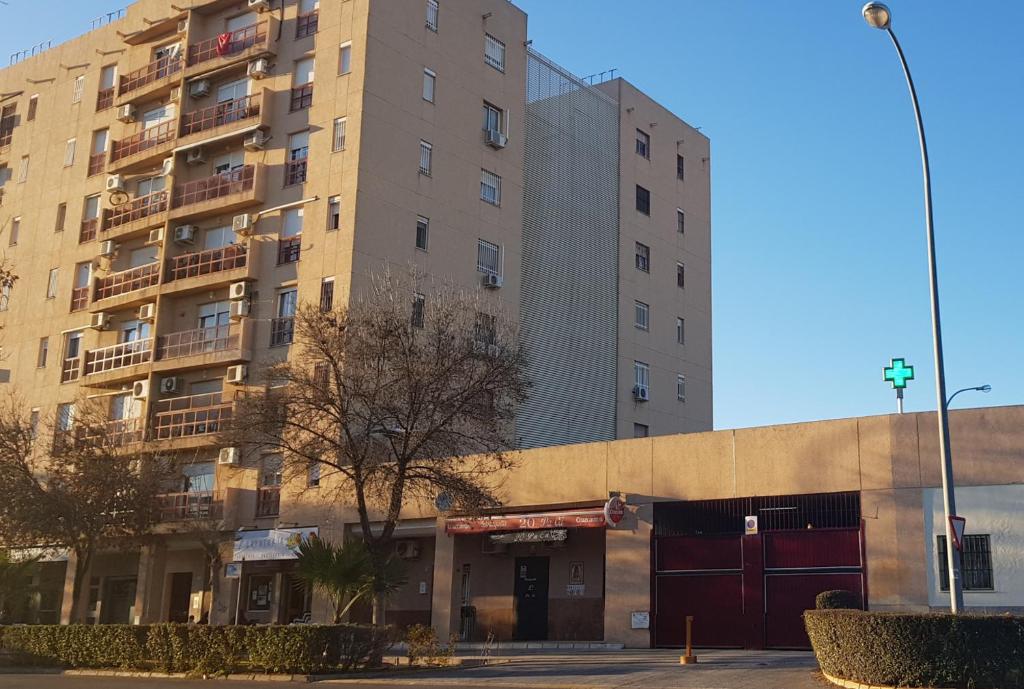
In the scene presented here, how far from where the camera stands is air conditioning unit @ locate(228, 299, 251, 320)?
4128cm

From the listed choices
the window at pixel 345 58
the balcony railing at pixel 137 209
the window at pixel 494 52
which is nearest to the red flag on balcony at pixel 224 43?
the balcony railing at pixel 137 209

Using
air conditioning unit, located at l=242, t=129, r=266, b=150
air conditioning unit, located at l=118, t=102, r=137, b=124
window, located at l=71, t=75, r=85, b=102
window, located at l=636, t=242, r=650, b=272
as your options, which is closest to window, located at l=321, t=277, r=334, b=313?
air conditioning unit, located at l=242, t=129, r=266, b=150

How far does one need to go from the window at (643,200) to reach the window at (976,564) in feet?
92.4

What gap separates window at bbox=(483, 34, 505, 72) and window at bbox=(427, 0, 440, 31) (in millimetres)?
2621

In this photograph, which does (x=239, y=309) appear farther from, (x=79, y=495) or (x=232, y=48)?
(x=232, y=48)

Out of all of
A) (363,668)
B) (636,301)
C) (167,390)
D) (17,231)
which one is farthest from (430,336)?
(17,231)

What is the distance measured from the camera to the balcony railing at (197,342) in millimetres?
41719

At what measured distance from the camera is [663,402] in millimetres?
50281

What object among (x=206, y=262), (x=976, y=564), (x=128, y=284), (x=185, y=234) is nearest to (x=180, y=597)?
(x=128, y=284)

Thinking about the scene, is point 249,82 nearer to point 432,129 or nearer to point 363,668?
point 432,129

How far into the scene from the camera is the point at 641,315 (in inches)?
1975

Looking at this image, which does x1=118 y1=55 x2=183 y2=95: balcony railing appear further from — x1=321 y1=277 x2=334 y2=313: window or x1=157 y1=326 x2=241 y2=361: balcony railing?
x1=321 y1=277 x2=334 y2=313: window

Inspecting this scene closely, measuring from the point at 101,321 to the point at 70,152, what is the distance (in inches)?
381

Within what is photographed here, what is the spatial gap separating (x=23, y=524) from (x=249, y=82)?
62.1 feet
